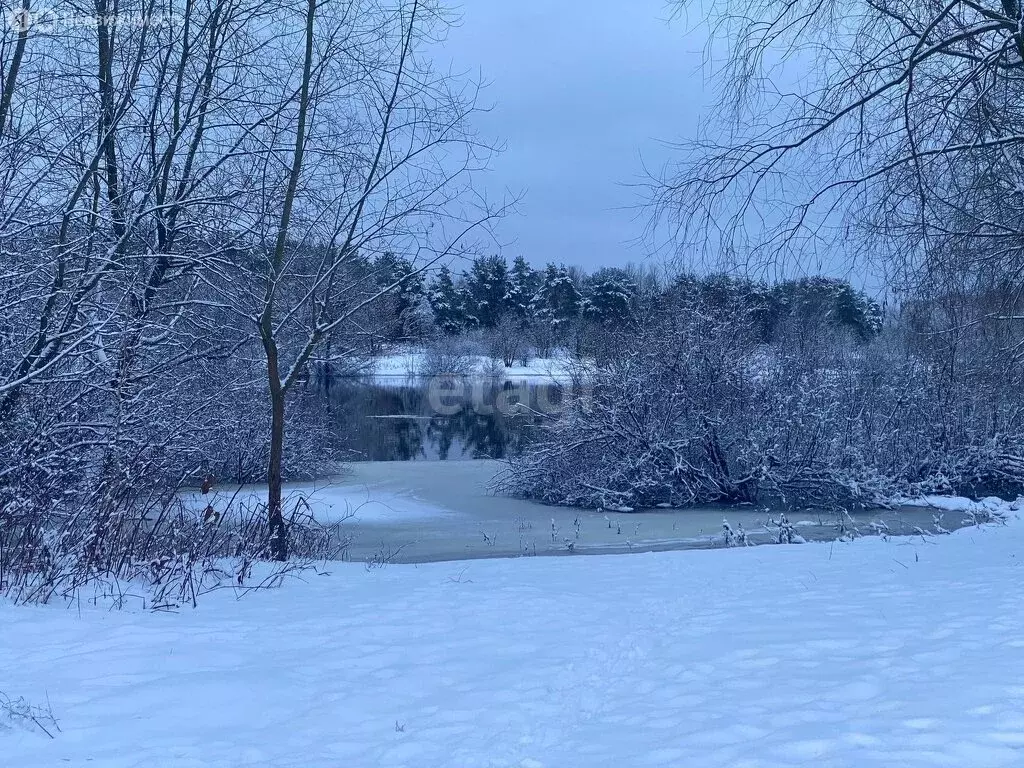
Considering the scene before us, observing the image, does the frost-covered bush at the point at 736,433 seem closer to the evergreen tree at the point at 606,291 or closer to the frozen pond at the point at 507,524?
the frozen pond at the point at 507,524

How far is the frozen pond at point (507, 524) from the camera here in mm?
12258

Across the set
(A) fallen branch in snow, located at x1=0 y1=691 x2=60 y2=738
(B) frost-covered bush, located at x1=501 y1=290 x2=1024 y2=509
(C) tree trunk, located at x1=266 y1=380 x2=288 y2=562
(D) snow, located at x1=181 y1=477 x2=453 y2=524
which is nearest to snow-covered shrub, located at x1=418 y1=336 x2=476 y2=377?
(D) snow, located at x1=181 y1=477 x2=453 y2=524

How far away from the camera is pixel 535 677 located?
184 inches

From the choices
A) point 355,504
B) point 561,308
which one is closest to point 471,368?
point 561,308

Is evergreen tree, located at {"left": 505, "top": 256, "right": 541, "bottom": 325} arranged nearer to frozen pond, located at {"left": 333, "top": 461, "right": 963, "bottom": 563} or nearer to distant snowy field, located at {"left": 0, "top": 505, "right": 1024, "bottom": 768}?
frozen pond, located at {"left": 333, "top": 461, "right": 963, "bottom": 563}

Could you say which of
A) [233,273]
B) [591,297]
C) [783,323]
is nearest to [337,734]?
[233,273]

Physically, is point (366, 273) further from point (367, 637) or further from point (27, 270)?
point (367, 637)

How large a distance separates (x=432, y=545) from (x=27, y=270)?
654cm

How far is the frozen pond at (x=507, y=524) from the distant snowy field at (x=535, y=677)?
4954 mm

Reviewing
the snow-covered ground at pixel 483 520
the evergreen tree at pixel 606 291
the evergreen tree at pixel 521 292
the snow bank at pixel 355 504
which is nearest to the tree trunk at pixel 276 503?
the snow-covered ground at pixel 483 520

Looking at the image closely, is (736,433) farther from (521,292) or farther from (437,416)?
(521,292)

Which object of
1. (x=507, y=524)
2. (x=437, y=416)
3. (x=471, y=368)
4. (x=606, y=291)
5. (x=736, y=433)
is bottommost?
(x=507, y=524)

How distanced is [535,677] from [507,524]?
33.3 feet

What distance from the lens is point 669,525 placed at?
14453 mm
